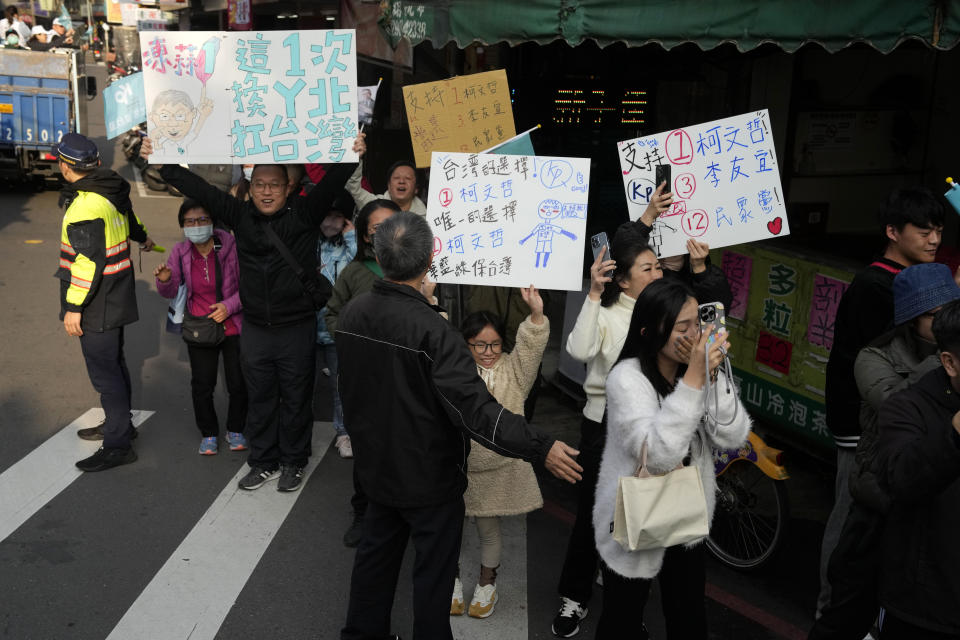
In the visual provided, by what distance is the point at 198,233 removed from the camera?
6.17 m

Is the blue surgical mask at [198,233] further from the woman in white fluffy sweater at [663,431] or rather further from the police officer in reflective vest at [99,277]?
the woman in white fluffy sweater at [663,431]

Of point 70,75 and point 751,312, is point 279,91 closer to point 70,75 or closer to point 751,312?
point 751,312

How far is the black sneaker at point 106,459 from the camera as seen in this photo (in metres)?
6.16

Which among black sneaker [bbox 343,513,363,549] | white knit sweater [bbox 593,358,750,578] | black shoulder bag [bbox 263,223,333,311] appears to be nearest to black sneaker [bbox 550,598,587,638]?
white knit sweater [bbox 593,358,750,578]

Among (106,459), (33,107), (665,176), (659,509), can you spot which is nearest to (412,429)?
(659,509)

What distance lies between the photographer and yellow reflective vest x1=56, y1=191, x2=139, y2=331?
5.96 meters

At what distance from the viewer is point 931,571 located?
9.37 ft

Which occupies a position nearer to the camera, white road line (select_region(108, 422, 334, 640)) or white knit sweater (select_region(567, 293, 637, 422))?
white knit sweater (select_region(567, 293, 637, 422))

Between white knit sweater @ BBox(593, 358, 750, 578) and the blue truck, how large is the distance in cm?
1474

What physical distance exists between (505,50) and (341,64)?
5.33 m

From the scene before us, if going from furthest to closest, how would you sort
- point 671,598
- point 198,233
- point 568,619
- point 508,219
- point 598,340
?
point 198,233 < point 508,219 < point 568,619 < point 598,340 < point 671,598

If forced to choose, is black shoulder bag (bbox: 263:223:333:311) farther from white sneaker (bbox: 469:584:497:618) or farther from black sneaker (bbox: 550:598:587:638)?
black sneaker (bbox: 550:598:587:638)

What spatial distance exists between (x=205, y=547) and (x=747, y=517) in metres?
2.91

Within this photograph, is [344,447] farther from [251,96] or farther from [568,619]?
[568,619]
